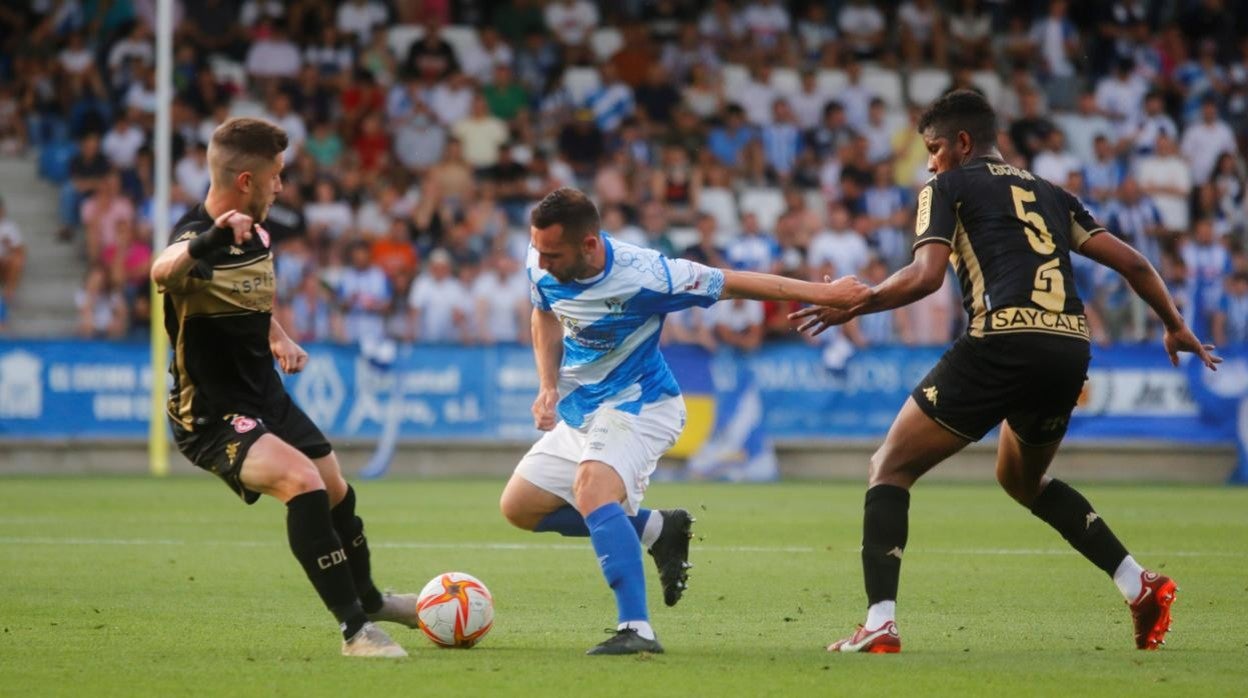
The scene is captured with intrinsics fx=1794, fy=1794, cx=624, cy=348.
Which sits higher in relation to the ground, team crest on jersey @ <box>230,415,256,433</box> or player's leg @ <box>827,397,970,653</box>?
team crest on jersey @ <box>230,415,256,433</box>

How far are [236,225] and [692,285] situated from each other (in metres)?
1.89

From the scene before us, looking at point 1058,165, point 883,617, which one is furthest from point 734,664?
point 1058,165

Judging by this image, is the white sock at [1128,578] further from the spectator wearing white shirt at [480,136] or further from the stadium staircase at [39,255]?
the spectator wearing white shirt at [480,136]

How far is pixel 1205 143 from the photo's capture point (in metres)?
23.6

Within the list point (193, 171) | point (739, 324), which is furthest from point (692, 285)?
point (193, 171)

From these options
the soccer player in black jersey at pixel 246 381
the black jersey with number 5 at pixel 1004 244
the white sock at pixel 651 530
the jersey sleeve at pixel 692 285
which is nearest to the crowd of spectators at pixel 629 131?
the white sock at pixel 651 530

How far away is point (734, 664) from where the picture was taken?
270 inches

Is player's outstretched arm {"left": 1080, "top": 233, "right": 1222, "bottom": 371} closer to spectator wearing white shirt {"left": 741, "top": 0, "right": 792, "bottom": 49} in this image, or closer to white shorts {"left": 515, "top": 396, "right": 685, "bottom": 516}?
white shorts {"left": 515, "top": 396, "right": 685, "bottom": 516}

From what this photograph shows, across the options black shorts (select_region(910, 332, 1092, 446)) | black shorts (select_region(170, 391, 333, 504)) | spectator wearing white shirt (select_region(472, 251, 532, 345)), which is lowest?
black shorts (select_region(170, 391, 333, 504))

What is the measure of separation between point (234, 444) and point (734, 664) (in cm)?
211

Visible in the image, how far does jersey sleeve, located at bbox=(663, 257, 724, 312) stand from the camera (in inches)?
289

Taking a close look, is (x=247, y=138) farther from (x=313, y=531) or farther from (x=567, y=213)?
(x=313, y=531)

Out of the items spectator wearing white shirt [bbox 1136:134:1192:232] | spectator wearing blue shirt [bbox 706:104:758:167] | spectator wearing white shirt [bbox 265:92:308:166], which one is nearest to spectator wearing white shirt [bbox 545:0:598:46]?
spectator wearing blue shirt [bbox 706:104:758:167]

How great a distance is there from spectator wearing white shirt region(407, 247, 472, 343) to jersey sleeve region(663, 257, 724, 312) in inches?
515
